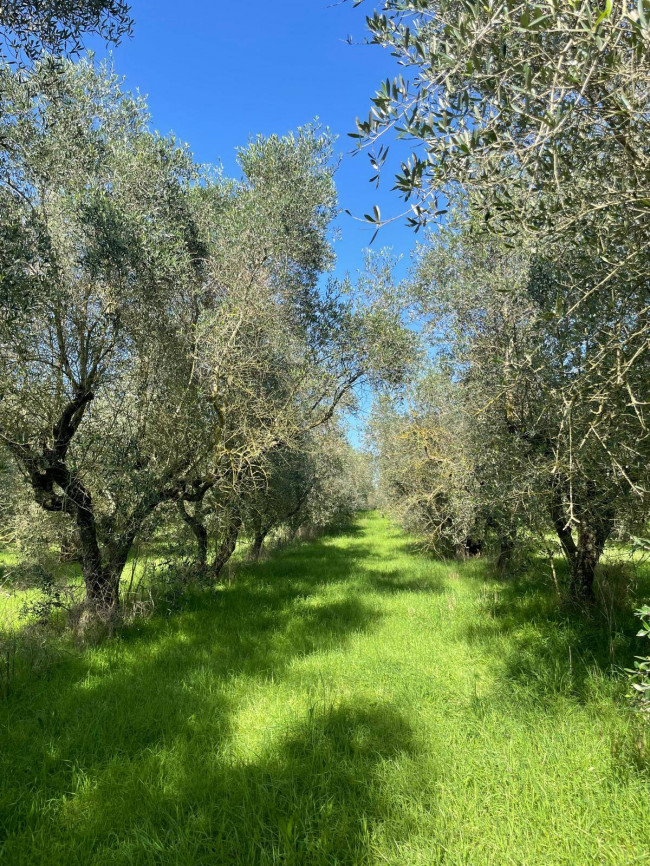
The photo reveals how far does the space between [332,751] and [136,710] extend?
2583mm

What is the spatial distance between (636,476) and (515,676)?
320cm

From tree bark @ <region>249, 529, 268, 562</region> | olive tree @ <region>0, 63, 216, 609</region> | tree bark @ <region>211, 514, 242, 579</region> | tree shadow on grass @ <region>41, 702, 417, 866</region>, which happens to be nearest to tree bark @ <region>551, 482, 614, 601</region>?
tree shadow on grass @ <region>41, 702, 417, 866</region>

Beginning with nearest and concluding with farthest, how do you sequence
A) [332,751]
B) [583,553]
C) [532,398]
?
[332,751] → [532,398] → [583,553]

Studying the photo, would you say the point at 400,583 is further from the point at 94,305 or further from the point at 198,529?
the point at 94,305

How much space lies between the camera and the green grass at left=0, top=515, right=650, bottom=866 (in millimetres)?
3543

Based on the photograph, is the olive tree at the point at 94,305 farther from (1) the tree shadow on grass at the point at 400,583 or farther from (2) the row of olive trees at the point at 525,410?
(1) the tree shadow on grass at the point at 400,583

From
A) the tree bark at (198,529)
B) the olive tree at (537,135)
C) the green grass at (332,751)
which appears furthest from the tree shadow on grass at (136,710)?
the olive tree at (537,135)

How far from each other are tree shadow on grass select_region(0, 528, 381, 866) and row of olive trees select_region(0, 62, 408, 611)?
176cm

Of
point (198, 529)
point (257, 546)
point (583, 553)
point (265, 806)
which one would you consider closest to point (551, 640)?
point (583, 553)

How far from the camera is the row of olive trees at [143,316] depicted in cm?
696

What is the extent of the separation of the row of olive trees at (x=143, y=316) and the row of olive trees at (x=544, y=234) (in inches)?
129

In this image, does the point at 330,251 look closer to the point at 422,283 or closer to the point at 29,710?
the point at 422,283

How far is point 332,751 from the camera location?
468cm

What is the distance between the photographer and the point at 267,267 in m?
9.84
